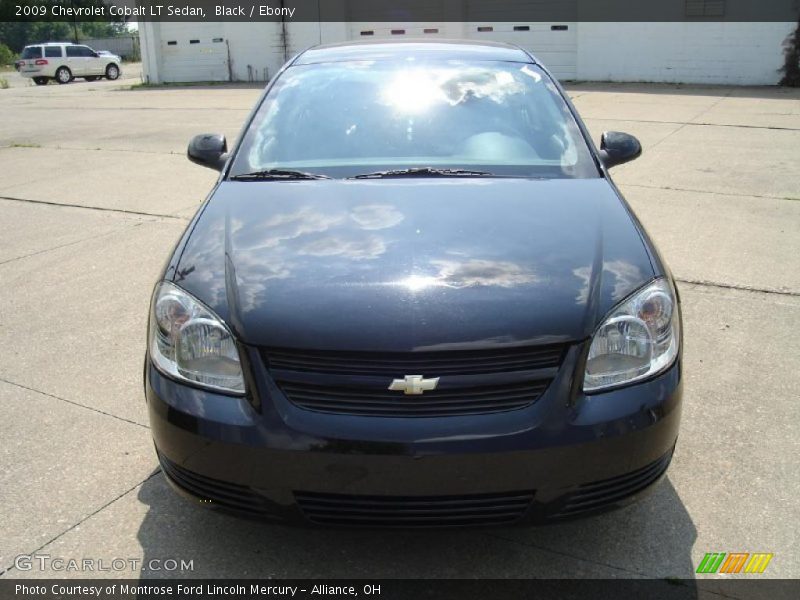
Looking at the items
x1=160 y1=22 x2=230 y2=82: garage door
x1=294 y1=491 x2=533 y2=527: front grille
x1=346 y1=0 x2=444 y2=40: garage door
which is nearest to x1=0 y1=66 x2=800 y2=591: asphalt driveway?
x1=294 y1=491 x2=533 y2=527: front grille

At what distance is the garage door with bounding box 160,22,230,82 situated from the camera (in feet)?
87.8

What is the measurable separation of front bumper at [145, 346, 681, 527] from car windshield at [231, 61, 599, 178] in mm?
1386

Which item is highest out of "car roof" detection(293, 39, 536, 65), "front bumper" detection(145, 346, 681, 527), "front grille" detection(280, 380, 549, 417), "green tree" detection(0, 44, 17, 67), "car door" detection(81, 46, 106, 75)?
"car roof" detection(293, 39, 536, 65)

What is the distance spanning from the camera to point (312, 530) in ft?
7.75

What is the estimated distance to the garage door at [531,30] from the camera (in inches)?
840

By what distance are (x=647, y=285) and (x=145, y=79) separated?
28768mm

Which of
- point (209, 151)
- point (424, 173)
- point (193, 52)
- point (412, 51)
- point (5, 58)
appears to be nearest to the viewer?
point (424, 173)

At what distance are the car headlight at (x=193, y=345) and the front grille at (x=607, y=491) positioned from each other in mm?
1027

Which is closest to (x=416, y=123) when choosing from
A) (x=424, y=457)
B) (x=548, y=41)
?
(x=424, y=457)

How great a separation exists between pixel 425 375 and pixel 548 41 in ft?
69.3

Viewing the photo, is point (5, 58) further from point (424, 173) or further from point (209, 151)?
point (424, 173)

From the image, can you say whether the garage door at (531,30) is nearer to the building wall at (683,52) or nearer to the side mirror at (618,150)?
the building wall at (683,52)

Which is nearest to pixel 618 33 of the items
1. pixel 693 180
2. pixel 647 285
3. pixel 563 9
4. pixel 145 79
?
pixel 563 9

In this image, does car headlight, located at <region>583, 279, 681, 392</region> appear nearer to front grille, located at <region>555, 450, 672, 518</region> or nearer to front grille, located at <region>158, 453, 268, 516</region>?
front grille, located at <region>555, 450, 672, 518</region>
